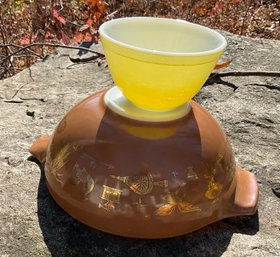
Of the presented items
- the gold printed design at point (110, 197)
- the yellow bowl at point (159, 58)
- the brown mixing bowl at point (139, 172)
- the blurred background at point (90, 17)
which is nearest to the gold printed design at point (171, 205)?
the brown mixing bowl at point (139, 172)

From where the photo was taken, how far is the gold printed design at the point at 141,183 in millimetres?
1131

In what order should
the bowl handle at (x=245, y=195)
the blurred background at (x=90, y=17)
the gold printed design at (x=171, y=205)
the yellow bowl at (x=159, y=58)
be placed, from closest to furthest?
the yellow bowl at (x=159, y=58) → the gold printed design at (x=171, y=205) → the bowl handle at (x=245, y=195) → the blurred background at (x=90, y=17)

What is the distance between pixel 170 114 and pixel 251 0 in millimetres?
3603

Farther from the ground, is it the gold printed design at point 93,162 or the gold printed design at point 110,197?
the gold printed design at point 93,162

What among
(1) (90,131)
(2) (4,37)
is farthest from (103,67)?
(1) (90,131)

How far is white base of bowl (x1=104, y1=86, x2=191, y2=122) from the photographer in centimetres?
118

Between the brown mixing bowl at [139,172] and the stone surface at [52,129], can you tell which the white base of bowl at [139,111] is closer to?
the brown mixing bowl at [139,172]

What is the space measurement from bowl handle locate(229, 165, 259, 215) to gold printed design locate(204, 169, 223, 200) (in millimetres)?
103

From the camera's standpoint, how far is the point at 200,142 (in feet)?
3.91

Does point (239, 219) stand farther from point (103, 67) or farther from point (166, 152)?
point (103, 67)

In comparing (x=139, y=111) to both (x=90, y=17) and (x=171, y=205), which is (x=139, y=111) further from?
(x=90, y=17)

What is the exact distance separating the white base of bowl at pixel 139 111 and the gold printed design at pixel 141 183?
148mm

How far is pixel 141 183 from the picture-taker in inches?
44.6

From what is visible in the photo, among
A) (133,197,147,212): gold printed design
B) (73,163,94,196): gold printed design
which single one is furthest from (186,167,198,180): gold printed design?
(73,163,94,196): gold printed design
